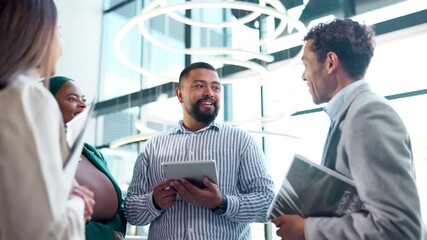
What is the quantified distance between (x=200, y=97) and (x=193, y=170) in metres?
0.70

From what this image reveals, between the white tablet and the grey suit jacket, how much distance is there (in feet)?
2.21

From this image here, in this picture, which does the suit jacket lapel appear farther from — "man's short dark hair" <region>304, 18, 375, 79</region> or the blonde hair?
the blonde hair

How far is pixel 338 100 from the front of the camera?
1.68 meters

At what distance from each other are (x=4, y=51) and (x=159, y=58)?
715 cm

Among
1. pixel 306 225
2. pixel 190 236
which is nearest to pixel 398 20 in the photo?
pixel 190 236

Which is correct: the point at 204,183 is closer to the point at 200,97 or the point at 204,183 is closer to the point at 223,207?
the point at 223,207

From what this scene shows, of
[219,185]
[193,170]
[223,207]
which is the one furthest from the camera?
[219,185]

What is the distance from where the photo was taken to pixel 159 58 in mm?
8242

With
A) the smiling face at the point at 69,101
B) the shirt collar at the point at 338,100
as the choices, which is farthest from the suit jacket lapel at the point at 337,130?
the smiling face at the point at 69,101

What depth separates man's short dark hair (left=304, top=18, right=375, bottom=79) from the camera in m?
1.70

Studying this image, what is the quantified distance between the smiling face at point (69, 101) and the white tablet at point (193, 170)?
53 centimetres

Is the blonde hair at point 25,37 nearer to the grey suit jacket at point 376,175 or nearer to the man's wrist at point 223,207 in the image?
the grey suit jacket at point 376,175

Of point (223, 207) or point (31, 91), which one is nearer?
point (31, 91)

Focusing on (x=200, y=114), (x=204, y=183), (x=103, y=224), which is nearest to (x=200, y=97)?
(x=200, y=114)
